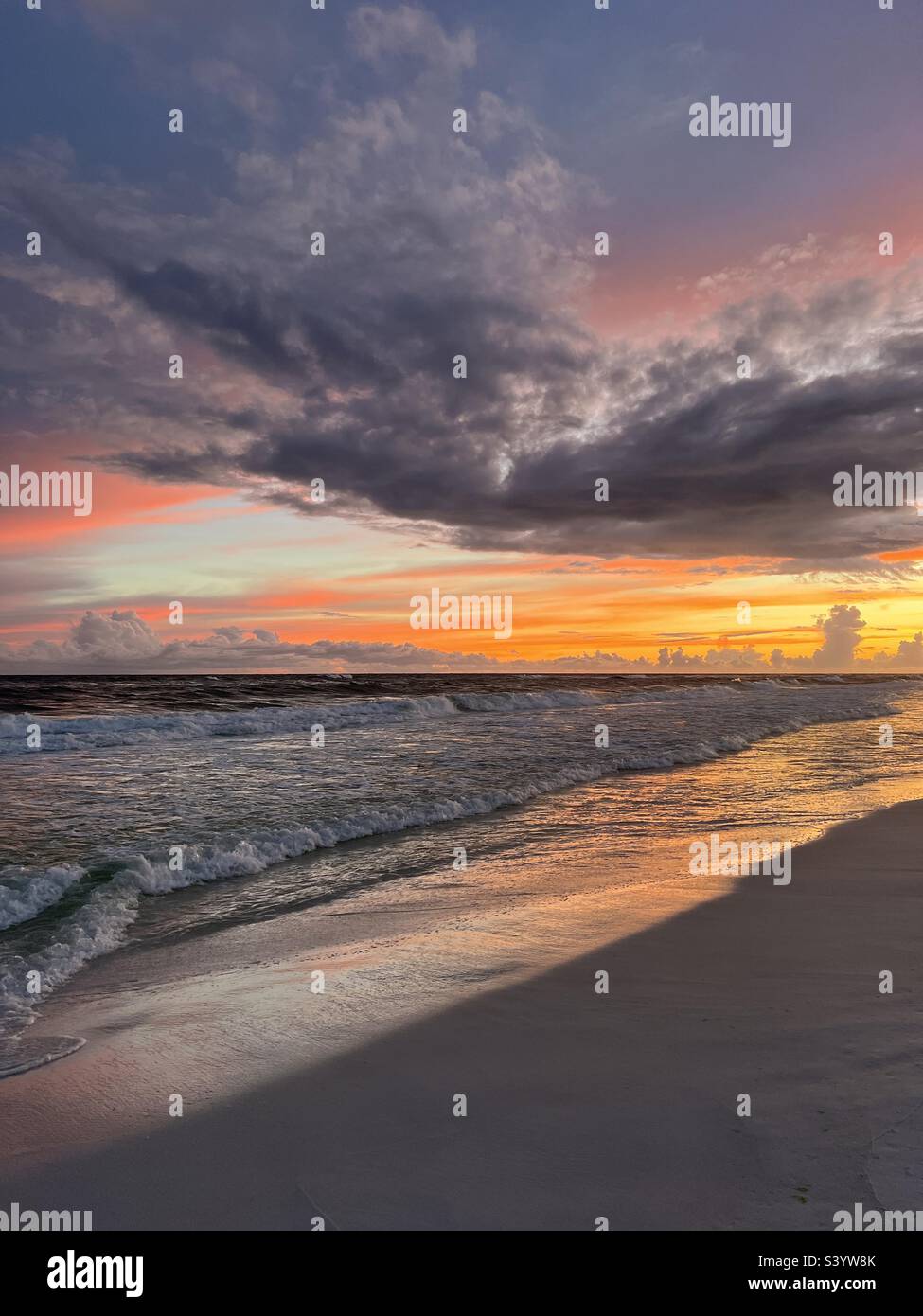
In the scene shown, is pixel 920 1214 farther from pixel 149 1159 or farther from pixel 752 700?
pixel 752 700

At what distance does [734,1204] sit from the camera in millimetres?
3123

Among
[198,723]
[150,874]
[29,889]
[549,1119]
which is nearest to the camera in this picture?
[549,1119]

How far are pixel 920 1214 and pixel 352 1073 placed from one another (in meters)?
2.89

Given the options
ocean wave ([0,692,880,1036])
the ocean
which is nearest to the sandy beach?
the ocean

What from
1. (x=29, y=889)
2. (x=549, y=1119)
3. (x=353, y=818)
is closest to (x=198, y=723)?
(x=353, y=818)

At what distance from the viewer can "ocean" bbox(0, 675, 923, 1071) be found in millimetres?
7895

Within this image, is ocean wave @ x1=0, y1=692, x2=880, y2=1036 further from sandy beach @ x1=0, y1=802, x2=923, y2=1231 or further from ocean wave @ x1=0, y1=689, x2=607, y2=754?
ocean wave @ x1=0, y1=689, x2=607, y2=754

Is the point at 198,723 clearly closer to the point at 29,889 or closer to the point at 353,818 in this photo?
the point at 353,818

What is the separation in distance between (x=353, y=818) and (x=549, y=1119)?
8944 millimetres

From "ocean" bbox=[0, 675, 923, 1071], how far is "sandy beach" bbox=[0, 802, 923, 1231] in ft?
3.52

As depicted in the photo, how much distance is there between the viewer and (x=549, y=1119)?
151 inches
